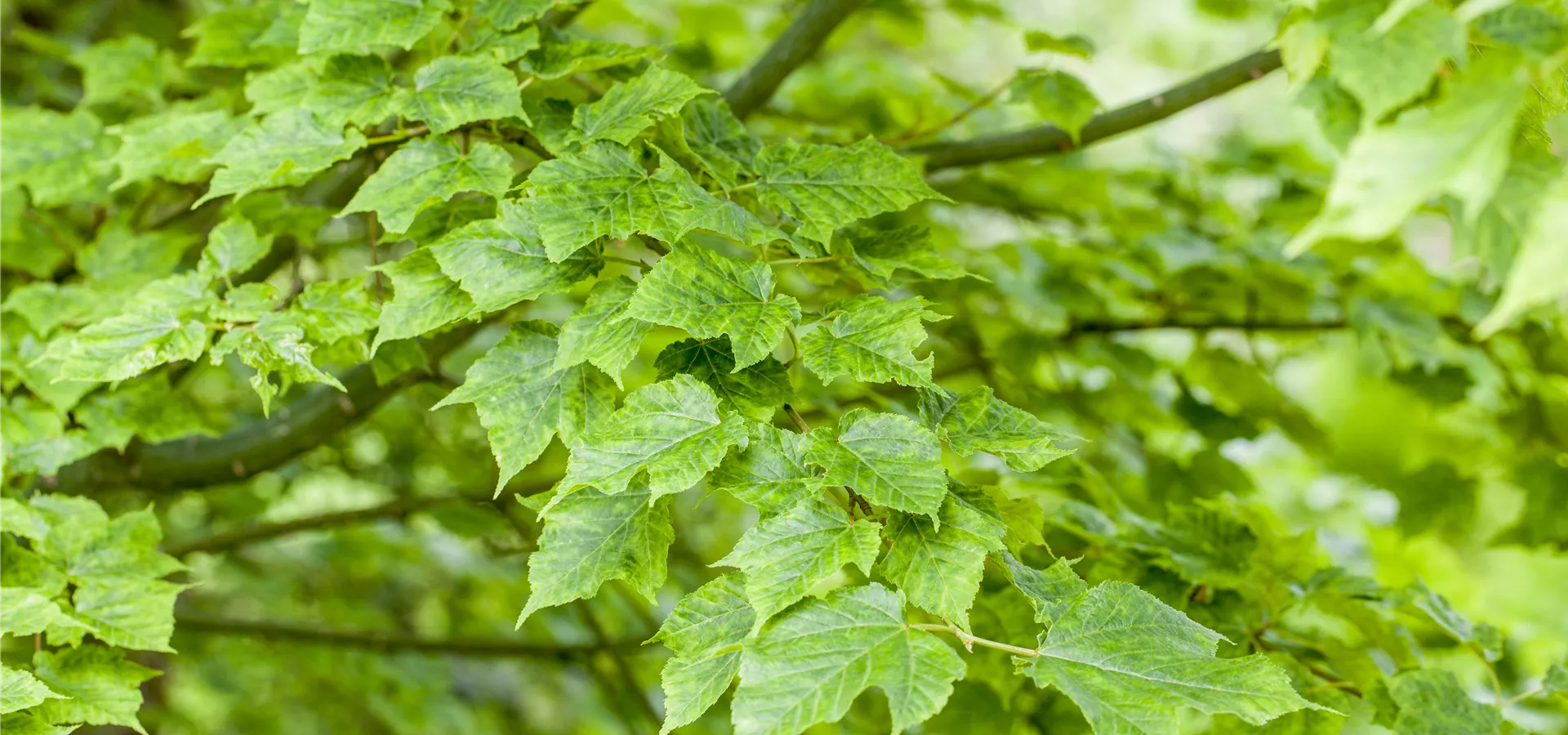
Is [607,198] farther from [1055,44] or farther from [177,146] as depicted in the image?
[1055,44]

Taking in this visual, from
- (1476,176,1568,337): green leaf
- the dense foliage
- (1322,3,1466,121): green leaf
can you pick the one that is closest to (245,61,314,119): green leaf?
the dense foliage

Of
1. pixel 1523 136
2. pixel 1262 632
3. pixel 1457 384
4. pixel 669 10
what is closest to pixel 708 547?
pixel 669 10

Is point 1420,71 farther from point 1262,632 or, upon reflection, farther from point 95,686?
point 95,686

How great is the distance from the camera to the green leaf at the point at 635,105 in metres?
1.02

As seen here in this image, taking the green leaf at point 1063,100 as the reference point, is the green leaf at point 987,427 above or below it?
below

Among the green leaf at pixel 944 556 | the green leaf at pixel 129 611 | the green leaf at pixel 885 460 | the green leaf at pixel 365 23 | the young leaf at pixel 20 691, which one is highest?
the green leaf at pixel 365 23

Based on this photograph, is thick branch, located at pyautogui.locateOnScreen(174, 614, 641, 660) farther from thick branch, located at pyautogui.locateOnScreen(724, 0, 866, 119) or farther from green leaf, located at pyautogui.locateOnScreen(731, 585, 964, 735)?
green leaf, located at pyautogui.locateOnScreen(731, 585, 964, 735)

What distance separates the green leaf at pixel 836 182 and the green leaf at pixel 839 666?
37 centimetres

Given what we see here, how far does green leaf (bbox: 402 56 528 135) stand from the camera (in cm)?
108

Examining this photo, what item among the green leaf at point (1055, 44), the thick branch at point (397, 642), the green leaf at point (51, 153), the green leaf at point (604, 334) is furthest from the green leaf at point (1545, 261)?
the thick branch at point (397, 642)

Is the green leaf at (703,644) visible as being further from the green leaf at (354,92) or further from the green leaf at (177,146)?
the green leaf at (177,146)

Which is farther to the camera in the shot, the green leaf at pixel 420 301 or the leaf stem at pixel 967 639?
the green leaf at pixel 420 301

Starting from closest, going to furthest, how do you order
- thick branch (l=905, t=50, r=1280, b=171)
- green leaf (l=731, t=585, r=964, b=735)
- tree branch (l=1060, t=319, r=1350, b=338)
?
green leaf (l=731, t=585, r=964, b=735), thick branch (l=905, t=50, r=1280, b=171), tree branch (l=1060, t=319, r=1350, b=338)

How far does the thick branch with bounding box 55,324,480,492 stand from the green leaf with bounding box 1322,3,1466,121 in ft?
3.48
